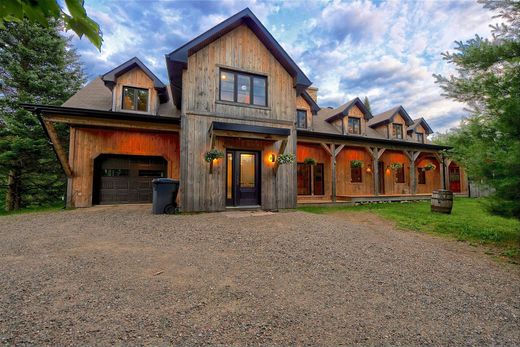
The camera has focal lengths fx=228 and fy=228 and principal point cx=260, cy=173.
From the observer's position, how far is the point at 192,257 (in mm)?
3951

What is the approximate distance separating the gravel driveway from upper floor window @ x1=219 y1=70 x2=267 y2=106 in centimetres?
613

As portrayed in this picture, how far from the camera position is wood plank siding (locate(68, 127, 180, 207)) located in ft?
32.7

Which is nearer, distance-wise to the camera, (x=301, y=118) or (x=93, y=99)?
(x=93, y=99)

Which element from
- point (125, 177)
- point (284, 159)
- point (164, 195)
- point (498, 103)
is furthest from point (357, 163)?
point (125, 177)

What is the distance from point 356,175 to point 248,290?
1438 centimetres

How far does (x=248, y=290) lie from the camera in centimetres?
289

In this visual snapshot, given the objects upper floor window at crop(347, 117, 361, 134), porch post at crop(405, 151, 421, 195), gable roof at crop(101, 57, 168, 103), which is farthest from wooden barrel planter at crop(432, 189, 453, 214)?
gable roof at crop(101, 57, 168, 103)

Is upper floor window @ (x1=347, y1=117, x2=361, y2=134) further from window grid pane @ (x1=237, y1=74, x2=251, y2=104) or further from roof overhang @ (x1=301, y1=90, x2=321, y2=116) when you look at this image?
window grid pane @ (x1=237, y1=74, x2=251, y2=104)

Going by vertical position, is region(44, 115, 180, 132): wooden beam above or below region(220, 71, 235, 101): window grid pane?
below

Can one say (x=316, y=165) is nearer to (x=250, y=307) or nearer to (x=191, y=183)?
(x=191, y=183)

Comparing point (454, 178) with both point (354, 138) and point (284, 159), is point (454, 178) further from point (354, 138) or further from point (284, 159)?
point (284, 159)

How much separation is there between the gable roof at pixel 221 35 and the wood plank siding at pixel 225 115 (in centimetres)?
18

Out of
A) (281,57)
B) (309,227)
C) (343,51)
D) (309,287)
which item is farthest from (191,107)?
(343,51)

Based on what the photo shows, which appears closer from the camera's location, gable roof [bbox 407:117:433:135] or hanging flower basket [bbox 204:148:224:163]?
hanging flower basket [bbox 204:148:224:163]
